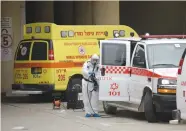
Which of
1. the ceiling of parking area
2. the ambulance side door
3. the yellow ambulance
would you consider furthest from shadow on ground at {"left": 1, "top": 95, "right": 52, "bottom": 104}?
Answer: the ceiling of parking area

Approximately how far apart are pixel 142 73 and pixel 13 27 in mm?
11846

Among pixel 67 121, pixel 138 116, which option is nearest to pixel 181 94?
pixel 67 121

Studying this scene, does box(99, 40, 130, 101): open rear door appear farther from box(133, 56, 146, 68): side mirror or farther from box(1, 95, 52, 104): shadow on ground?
box(1, 95, 52, 104): shadow on ground

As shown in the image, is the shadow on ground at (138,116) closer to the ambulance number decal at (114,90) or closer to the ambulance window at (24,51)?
the ambulance number decal at (114,90)

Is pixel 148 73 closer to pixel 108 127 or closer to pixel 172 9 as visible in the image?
pixel 108 127

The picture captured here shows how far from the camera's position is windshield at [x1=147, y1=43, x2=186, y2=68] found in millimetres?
13399

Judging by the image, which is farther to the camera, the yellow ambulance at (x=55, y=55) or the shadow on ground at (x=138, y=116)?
the yellow ambulance at (x=55, y=55)

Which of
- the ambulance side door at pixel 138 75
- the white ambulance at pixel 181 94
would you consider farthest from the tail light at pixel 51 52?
the white ambulance at pixel 181 94

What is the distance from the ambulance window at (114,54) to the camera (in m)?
14.4

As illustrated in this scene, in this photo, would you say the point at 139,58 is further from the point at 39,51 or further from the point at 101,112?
the point at 39,51

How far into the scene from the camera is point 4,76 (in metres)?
24.0

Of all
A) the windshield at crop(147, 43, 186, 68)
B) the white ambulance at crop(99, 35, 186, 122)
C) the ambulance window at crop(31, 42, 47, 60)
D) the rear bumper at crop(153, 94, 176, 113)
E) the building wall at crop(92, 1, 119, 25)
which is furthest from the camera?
the building wall at crop(92, 1, 119, 25)

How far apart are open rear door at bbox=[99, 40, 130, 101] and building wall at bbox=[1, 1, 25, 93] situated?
9.81 metres

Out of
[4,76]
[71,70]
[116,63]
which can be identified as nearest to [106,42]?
[116,63]
